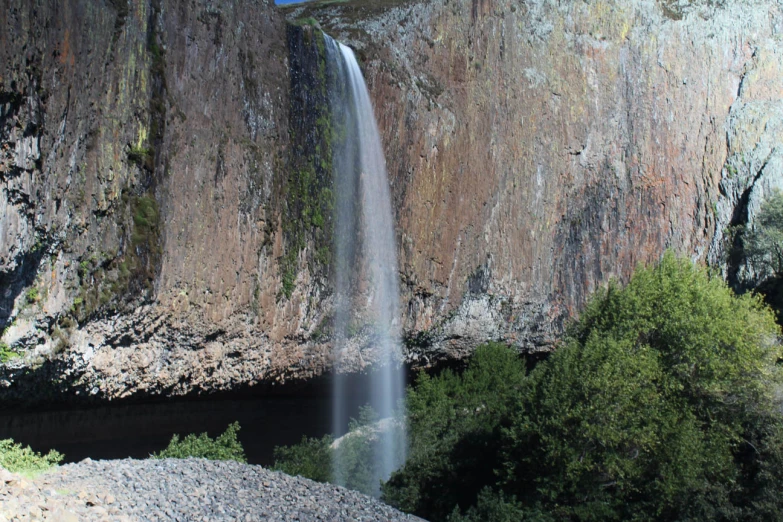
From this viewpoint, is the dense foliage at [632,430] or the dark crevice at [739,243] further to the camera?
the dark crevice at [739,243]

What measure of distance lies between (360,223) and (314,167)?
2.07m

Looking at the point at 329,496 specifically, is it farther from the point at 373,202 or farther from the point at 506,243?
the point at 506,243

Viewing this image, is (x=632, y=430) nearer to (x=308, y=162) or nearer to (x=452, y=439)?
(x=452, y=439)

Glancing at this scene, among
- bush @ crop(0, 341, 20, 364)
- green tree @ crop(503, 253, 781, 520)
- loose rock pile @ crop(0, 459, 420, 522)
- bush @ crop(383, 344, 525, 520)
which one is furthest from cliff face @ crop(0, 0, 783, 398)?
green tree @ crop(503, 253, 781, 520)

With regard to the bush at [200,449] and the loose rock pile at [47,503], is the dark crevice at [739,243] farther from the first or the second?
the loose rock pile at [47,503]

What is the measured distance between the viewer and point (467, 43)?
74.9ft

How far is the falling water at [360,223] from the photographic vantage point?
20.1 m

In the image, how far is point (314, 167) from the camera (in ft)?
63.4

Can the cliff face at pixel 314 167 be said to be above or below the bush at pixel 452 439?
above

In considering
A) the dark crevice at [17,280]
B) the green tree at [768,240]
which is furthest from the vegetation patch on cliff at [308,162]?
the green tree at [768,240]

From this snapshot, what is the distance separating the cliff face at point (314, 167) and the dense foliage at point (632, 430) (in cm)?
467

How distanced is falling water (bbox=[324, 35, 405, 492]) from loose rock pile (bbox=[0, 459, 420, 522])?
542 cm

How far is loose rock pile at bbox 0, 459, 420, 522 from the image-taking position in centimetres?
1079

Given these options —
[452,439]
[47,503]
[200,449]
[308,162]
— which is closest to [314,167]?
[308,162]
